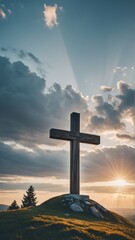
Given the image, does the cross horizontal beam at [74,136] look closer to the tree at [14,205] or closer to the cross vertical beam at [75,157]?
the cross vertical beam at [75,157]

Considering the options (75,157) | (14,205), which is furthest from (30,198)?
(75,157)

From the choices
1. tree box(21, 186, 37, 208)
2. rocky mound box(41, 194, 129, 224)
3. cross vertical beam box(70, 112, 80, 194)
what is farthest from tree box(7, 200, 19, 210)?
cross vertical beam box(70, 112, 80, 194)

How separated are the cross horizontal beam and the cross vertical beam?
0.27 meters

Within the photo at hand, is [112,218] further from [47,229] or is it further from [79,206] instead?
[47,229]

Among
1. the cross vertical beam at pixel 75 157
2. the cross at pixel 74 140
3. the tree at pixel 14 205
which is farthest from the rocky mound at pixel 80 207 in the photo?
the tree at pixel 14 205

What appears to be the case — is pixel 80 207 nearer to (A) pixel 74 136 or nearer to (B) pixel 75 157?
(B) pixel 75 157

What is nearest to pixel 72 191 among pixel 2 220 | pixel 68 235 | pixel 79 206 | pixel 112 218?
pixel 79 206

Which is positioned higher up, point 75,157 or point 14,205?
point 75,157

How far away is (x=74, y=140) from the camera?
919 inches

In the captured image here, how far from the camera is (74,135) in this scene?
2342 cm

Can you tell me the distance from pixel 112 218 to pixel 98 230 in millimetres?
7859

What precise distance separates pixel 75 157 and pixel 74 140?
60.0 inches

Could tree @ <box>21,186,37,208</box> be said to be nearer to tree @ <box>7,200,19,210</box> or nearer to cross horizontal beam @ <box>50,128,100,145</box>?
tree @ <box>7,200,19,210</box>

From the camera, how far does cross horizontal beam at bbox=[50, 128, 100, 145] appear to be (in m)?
22.4
